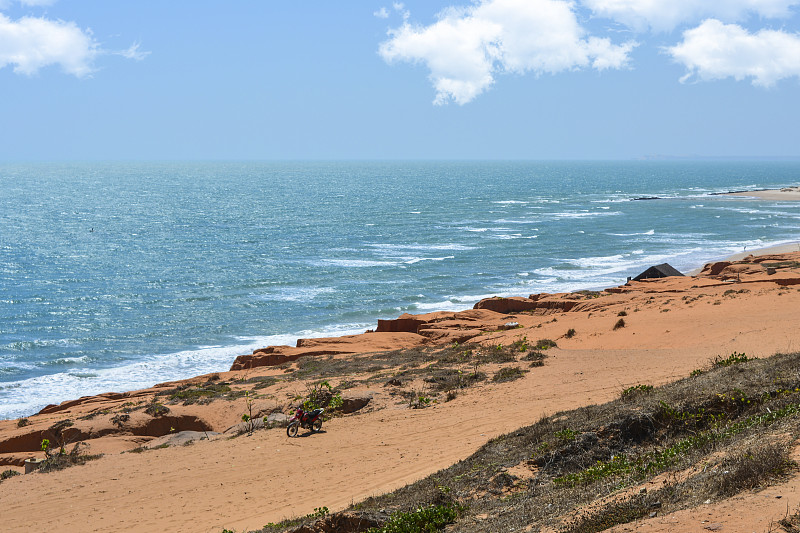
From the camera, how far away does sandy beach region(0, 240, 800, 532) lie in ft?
38.6

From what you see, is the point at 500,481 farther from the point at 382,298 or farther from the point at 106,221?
the point at 106,221

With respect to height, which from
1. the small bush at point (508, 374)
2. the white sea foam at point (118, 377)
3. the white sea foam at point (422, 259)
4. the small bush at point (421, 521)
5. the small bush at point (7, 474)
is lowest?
the white sea foam at point (118, 377)

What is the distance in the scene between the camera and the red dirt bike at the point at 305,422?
1530cm

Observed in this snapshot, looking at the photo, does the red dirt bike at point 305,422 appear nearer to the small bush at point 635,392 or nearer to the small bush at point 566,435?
the small bush at point 566,435

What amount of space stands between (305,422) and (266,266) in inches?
1567

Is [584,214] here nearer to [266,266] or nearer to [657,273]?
[266,266]

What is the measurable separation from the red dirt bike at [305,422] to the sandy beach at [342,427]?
22 centimetres

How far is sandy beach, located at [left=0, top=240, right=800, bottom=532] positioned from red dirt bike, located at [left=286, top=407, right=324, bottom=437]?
22cm

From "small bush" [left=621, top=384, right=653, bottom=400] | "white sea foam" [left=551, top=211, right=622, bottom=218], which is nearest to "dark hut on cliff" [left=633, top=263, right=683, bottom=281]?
"small bush" [left=621, top=384, right=653, bottom=400]

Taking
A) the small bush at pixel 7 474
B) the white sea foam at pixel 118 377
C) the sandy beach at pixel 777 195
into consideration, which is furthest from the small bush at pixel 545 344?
the sandy beach at pixel 777 195

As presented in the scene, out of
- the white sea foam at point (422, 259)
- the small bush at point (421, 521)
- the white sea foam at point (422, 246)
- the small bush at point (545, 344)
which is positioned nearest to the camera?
the small bush at point (421, 521)

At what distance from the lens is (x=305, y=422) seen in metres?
15.3

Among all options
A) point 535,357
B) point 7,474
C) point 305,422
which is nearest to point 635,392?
point 305,422

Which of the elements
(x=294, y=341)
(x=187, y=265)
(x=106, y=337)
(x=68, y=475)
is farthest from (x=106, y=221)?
(x=68, y=475)
